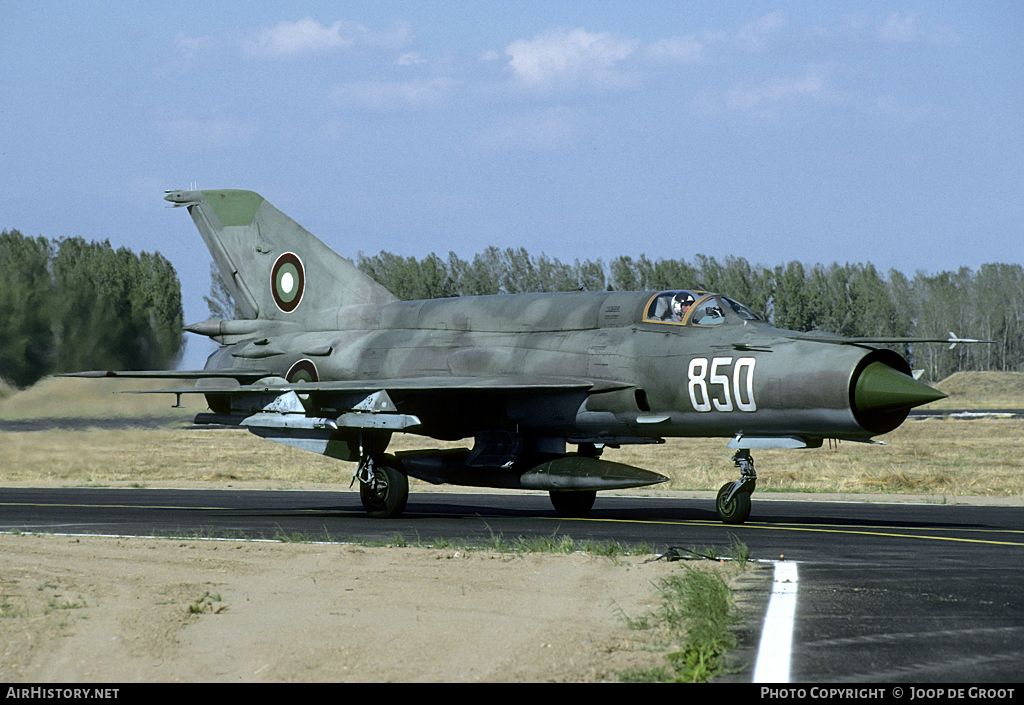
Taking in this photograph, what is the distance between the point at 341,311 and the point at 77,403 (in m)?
7.52

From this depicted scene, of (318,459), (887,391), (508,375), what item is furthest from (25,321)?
(887,391)

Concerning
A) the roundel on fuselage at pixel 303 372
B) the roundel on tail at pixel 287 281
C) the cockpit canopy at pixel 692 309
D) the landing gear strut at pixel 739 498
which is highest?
the roundel on tail at pixel 287 281

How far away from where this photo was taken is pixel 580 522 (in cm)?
1764

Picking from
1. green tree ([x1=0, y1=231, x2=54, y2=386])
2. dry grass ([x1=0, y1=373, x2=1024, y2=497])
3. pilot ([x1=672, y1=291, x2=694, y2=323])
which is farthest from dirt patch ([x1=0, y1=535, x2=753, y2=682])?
green tree ([x1=0, y1=231, x2=54, y2=386])

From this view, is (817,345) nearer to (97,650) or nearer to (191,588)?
(191,588)

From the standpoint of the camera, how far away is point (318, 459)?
41.3 metres

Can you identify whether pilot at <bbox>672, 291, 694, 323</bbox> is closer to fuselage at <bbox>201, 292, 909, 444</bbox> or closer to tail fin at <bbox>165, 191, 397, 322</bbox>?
fuselage at <bbox>201, 292, 909, 444</bbox>

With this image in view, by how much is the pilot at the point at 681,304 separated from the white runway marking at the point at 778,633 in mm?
7252

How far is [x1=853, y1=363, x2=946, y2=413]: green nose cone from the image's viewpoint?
14.8 metres

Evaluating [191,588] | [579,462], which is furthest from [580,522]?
[191,588]

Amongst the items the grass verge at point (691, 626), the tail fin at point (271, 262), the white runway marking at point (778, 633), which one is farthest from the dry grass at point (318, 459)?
the grass verge at point (691, 626)

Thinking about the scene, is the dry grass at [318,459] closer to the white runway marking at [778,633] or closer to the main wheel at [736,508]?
the main wheel at [736,508]

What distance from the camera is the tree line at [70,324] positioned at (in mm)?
26734

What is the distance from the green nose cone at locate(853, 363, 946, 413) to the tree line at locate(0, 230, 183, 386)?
16693 millimetres
